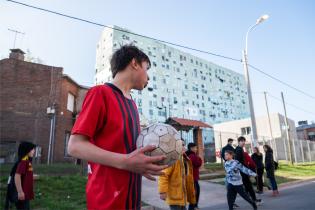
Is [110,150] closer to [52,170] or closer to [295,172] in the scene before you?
[52,170]

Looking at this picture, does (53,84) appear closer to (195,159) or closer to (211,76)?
(195,159)

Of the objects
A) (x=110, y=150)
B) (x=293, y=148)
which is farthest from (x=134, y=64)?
(x=293, y=148)

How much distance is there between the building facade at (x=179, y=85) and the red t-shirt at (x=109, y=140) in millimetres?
52147

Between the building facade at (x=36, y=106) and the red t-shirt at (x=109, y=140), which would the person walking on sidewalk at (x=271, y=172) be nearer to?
the red t-shirt at (x=109, y=140)

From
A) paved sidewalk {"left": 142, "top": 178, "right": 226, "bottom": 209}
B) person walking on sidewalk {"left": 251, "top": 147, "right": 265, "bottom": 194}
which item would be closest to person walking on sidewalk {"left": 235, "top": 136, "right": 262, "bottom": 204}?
paved sidewalk {"left": 142, "top": 178, "right": 226, "bottom": 209}

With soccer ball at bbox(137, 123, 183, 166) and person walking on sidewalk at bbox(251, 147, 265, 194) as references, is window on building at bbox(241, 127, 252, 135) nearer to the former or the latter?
person walking on sidewalk at bbox(251, 147, 265, 194)

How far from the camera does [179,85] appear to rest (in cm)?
7381

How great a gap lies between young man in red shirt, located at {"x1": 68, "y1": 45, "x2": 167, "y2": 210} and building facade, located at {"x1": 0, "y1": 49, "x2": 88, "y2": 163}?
18.0 m

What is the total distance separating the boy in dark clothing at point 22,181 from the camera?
5395 mm

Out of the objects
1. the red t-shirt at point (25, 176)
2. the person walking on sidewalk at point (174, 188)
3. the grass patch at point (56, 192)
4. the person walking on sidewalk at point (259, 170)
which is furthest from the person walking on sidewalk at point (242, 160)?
the red t-shirt at point (25, 176)

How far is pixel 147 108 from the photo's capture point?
6216 cm

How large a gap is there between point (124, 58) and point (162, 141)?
74cm

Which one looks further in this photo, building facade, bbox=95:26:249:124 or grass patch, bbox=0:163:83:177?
building facade, bbox=95:26:249:124

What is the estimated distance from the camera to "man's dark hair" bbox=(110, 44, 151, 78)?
2.19 metres
